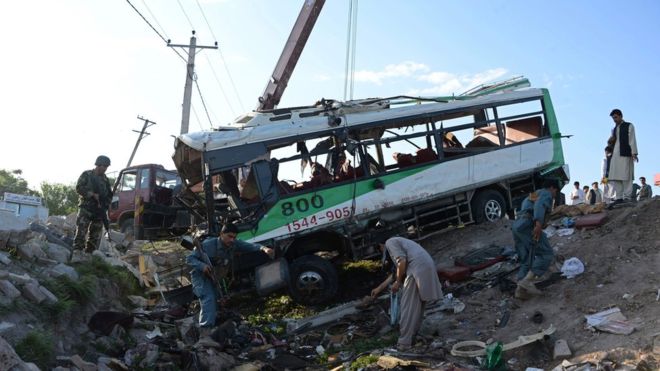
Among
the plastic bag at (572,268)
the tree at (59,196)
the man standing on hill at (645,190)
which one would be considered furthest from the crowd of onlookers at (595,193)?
the tree at (59,196)

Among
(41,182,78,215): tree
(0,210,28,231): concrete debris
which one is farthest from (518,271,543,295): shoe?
(41,182,78,215): tree

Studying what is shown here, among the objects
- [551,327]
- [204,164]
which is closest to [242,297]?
[204,164]

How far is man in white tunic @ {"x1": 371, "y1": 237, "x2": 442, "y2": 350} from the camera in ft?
20.7

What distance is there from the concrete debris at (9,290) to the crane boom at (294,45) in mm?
8090

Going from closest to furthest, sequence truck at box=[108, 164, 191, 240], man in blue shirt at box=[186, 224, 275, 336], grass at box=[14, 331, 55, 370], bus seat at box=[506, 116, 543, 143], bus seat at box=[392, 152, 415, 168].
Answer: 1. grass at box=[14, 331, 55, 370]
2. man in blue shirt at box=[186, 224, 275, 336]
3. bus seat at box=[392, 152, 415, 168]
4. bus seat at box=[506, 116, 543, 143]
5. truck at box=[108, 164, 191, 240]

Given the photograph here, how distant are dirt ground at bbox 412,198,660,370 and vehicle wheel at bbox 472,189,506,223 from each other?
49.5 inches

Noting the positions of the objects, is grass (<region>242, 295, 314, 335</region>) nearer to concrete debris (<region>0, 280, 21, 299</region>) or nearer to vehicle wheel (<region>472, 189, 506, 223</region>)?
concrete debris (<region>0, 280, 21, 299</region>)

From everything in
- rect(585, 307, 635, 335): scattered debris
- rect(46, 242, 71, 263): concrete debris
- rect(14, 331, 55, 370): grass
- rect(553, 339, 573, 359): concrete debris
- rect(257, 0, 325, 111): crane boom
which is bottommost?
rect(553, 339, 573, 359): concrete debris

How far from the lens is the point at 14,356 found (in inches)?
175

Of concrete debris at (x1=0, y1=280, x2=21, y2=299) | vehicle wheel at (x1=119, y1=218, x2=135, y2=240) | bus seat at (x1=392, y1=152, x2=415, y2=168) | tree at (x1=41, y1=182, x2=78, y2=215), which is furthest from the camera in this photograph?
tree at (x1=41, y1=182, x2=78, y2=215)

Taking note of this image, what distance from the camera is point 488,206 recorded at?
10.4 m

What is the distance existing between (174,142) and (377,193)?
3286mm

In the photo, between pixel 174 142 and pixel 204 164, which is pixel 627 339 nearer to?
pixel 204 164

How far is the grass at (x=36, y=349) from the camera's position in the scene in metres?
5.02
